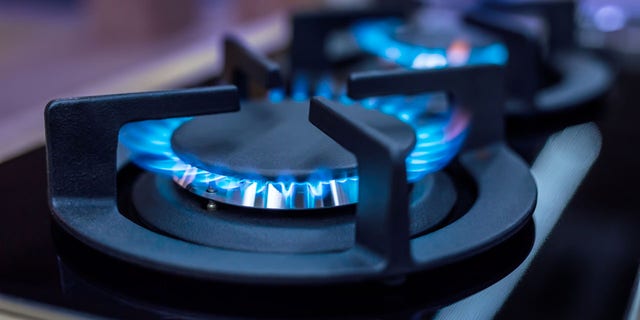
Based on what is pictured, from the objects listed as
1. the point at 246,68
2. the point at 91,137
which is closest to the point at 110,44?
the point at 246,68

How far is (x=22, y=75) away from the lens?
1001mm

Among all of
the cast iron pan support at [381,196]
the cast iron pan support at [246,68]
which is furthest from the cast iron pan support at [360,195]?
the cast iron pan support at [246,68]

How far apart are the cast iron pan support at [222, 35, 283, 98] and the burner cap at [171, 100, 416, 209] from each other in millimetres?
75

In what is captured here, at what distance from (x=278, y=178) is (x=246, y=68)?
0.23 m

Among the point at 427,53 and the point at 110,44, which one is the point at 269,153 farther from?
the point at 110,44

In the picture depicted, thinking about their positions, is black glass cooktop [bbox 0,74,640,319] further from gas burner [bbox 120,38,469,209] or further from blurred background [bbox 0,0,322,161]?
blurred background [bbox 0,0,322,161]

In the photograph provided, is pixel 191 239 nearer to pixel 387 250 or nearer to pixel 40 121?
pixel 387 250

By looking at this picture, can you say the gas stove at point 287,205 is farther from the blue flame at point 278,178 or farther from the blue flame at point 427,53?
the blue flame at point 427,53

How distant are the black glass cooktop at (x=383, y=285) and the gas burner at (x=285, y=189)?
16 mm

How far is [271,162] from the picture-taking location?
483 mm

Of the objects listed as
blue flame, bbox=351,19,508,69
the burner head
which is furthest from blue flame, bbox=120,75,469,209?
blue flame, bbox=351,19,508,69

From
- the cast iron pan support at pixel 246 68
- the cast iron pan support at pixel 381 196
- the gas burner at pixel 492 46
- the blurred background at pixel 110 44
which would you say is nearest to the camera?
the cast iron pan support at pixel 381 196

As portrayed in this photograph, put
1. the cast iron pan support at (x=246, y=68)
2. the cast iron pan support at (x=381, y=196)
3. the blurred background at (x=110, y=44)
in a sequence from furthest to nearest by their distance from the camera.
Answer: the blurred background at (x=110, y=44), the cast iron pan support at (x=246, y=68), the cast iron pan support at (x=381, y=196)

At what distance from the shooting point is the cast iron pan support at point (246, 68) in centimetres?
62
